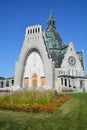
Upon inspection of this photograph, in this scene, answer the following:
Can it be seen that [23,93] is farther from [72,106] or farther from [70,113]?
[70,113]

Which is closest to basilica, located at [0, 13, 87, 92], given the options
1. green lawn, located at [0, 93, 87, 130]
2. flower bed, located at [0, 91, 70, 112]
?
flower bed, located at [0, 91, 70, 112]

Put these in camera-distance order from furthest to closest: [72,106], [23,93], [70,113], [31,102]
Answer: [23,93] < [31,102] < [72,106] < [70,113]

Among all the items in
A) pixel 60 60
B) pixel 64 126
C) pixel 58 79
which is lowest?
pixel 64 126

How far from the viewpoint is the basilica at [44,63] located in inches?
2781

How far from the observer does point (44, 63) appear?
70875mm

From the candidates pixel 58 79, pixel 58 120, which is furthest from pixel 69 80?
pixel 58 120

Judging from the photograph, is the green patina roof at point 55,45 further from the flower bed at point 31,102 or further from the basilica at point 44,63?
the flower bed at point 31,102

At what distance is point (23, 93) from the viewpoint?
29922 millimetres

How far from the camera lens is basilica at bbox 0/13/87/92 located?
232 feet

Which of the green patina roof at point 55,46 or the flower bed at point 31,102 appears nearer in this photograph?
the flower bed at point 31,102

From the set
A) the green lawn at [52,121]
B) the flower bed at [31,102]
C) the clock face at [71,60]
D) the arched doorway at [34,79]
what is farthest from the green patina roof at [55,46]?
the green lawn at [52,121]

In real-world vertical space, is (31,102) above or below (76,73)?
below

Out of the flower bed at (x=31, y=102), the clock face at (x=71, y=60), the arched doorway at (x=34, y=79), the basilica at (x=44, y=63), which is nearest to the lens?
the flower bed at (x=31, y=102)

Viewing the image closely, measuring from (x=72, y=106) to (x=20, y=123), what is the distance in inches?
278
